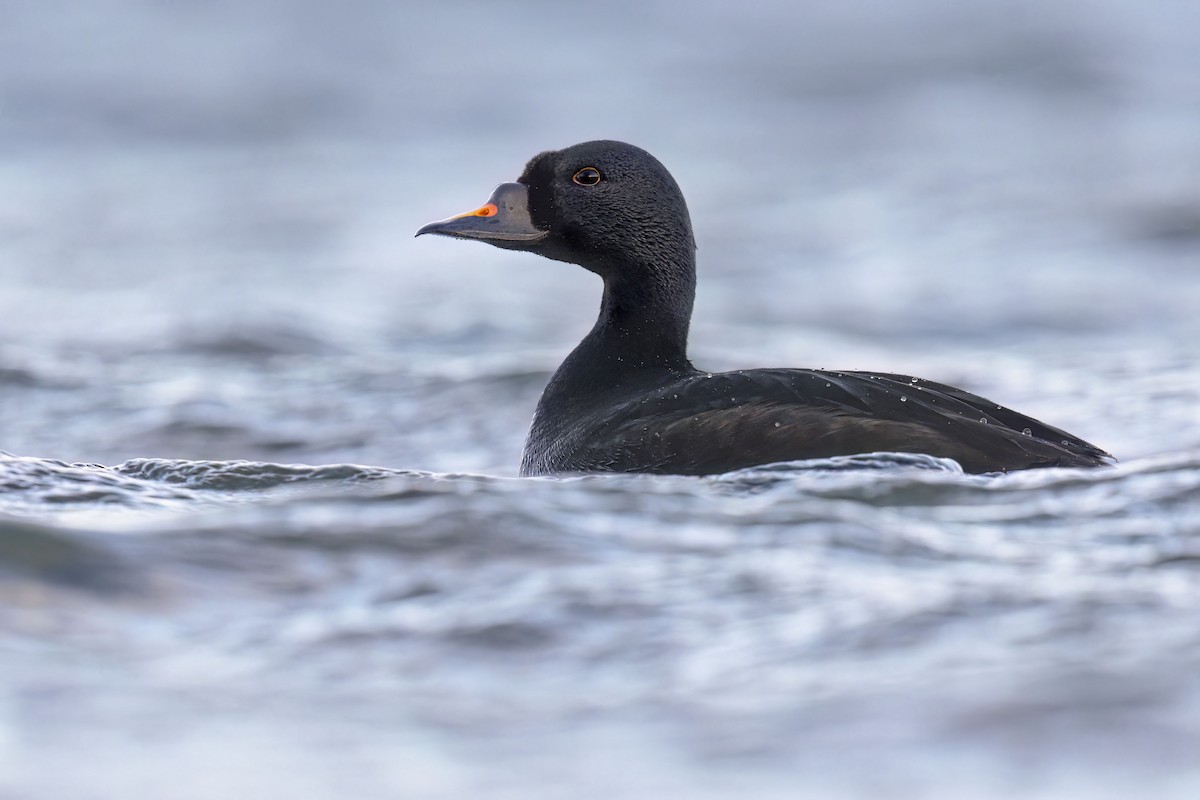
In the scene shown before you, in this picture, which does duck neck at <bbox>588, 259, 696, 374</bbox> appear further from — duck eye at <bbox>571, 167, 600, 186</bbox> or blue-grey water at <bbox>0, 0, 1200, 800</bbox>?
blue-grey water at <bbox>0, 0, 1200, 800</bbox>

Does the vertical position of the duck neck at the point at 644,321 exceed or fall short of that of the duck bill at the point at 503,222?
it falls short

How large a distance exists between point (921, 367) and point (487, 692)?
591cm

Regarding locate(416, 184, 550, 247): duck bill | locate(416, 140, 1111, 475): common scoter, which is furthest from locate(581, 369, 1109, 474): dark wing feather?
locate(416, 184, 550, 247): duck bill

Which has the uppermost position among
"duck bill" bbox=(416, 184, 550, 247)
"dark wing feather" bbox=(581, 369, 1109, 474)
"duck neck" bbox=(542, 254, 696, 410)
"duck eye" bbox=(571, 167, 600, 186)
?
"duck eye" bbox=(571, 167, 600, 186)

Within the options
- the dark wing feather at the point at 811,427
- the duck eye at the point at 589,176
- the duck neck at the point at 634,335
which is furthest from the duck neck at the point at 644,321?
the dark wing feather at the point at 811,427

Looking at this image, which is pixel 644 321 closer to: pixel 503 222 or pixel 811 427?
pixel 503 222

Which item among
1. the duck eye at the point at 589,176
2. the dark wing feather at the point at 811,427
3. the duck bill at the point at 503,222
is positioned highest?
the duck eye at the point at 589,176

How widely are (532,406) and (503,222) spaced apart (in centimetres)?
198

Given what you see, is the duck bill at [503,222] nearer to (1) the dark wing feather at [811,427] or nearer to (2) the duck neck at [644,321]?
(2) the duck neck at [644,321]

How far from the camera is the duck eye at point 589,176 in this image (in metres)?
6.32

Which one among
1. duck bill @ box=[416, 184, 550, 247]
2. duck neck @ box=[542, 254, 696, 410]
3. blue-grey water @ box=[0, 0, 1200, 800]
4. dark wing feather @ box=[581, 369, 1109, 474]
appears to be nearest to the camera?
blue-grey water @ box=[0, 0, 1200, 800]

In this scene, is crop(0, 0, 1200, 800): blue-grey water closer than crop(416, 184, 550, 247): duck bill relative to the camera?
Yes

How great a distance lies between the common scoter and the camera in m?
5.11

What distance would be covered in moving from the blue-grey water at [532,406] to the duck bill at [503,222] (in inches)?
35.1
